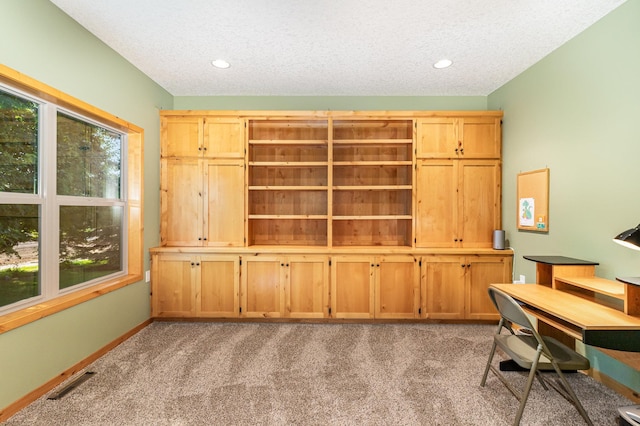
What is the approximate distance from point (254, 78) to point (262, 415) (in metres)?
3.12

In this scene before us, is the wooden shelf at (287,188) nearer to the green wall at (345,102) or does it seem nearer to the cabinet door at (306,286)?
the cabinet door at (306,286)

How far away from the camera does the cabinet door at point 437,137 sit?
10.8 ft

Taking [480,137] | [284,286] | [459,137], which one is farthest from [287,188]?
[480,137]

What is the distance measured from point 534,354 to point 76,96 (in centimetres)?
379

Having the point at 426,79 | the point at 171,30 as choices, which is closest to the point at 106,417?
the point at 171,30

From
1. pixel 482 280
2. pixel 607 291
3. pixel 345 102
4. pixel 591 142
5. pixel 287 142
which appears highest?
pixel 345 102

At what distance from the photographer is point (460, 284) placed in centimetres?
316

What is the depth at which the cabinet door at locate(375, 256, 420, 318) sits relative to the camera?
317 cm

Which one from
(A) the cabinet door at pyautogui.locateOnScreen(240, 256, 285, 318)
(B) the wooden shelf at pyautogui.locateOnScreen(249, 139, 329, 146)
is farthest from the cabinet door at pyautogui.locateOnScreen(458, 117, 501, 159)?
(A) the cabinet door at pyautogui.locateOnScreen(240, 256, 285, 318)

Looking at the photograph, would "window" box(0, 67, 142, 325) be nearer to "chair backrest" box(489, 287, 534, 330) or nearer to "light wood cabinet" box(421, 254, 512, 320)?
"chair backrest" box(489, 287, 534, 330)

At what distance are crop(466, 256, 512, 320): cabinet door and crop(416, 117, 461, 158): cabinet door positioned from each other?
127cm

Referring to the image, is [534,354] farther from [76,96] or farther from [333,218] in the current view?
[76,96]

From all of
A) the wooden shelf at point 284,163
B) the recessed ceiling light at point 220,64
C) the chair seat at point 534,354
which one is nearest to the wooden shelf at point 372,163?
the wooden shelf at point 284,163

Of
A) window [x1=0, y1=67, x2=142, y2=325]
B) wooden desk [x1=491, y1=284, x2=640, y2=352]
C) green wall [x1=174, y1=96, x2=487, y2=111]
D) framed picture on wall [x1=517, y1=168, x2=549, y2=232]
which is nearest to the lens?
wooden desk [x1=491, y1=284, x2=640, y2=352]
